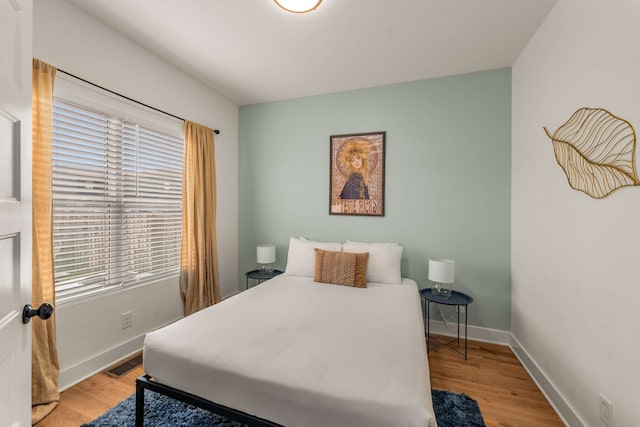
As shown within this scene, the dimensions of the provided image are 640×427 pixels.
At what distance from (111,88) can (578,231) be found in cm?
341

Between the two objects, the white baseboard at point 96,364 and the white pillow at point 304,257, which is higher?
the white pillow at point 304,257

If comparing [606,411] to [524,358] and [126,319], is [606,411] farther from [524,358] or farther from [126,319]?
[126,319]

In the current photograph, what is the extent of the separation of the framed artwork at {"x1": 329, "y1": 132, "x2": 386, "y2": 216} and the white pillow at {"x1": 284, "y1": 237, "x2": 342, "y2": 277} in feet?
1.59

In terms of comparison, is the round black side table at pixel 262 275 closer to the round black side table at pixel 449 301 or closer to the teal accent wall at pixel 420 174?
the teal accent wall at pixel 420 174

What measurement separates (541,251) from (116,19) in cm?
362

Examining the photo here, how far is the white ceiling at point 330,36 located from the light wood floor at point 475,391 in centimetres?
268

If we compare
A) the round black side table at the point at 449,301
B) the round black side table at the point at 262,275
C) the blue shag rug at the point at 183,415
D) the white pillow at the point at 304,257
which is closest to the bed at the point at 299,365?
the blue shag rug at the point at 183,415

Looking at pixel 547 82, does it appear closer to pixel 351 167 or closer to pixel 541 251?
pixel 541 251

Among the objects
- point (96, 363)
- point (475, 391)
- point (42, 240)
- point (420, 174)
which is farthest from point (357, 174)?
point (96, 363)

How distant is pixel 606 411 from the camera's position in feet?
4.66

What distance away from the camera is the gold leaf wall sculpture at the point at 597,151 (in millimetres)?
1322

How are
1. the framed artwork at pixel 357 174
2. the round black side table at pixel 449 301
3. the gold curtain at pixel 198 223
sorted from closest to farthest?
the round black side table at pixel 449 301 < the gold curtain at pixel 198 223 < the framed artwork at pixel 357 174

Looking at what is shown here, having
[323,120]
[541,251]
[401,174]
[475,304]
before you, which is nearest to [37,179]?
[323,120]

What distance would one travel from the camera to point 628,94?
130 cm
